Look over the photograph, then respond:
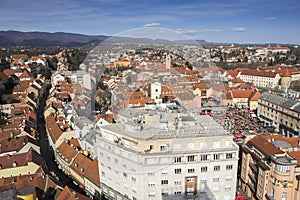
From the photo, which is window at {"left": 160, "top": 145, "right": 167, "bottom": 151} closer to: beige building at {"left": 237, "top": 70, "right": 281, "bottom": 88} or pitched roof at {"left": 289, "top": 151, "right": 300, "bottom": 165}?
pitched roof at {"left": 289, "top": 151, "right": 300, "bottom": 165}

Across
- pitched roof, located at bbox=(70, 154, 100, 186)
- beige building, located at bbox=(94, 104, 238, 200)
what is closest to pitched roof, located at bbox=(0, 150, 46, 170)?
pitched roof, located at bbox=(70, 154, 100, 186)

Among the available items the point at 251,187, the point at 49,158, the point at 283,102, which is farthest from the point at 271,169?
the point at 49,158

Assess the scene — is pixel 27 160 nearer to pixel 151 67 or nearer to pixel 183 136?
pixel 183 136

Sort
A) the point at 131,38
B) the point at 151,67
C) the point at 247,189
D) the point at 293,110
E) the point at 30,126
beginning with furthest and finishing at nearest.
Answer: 1. the point at 293,110
2. the point at 30,126
3. the point at 247,189
4. the point at 151,67
5. the point at 131,38

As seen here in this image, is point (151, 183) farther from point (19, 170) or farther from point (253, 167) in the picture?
point (19, 170)

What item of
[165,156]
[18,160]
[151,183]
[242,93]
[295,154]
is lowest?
[18,160]

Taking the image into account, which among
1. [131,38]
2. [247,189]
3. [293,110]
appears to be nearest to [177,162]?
[247,189]
